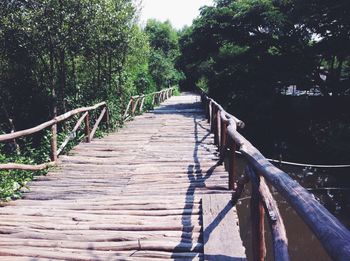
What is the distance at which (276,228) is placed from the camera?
245 cm

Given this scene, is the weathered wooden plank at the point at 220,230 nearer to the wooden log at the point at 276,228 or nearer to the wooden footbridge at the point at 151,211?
the wooden footbridge at the point at 151,211

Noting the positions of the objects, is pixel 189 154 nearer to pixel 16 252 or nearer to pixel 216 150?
pixel 216 150

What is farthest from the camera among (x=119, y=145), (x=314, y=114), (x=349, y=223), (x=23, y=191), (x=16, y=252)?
(x=314, y=114)

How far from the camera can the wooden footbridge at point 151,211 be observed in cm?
259

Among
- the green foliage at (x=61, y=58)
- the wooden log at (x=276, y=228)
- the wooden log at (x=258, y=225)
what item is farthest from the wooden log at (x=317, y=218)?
the green foliage at (x=61, y=58)

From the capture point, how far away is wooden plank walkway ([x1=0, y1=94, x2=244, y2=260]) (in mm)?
3670

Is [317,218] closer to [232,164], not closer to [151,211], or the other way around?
[151,211]

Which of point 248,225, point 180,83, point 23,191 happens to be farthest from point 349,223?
point 180,83

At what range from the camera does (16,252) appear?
11.8ft

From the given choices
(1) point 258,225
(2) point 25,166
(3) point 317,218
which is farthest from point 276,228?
(2) point 25,166

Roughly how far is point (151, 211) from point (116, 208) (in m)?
0.53

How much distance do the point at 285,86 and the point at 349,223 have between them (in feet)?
41.9

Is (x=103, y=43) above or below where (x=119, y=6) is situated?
below

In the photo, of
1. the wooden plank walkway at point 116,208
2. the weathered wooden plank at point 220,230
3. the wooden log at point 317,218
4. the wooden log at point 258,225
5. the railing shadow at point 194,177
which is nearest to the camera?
the wooden log at point 317,218
